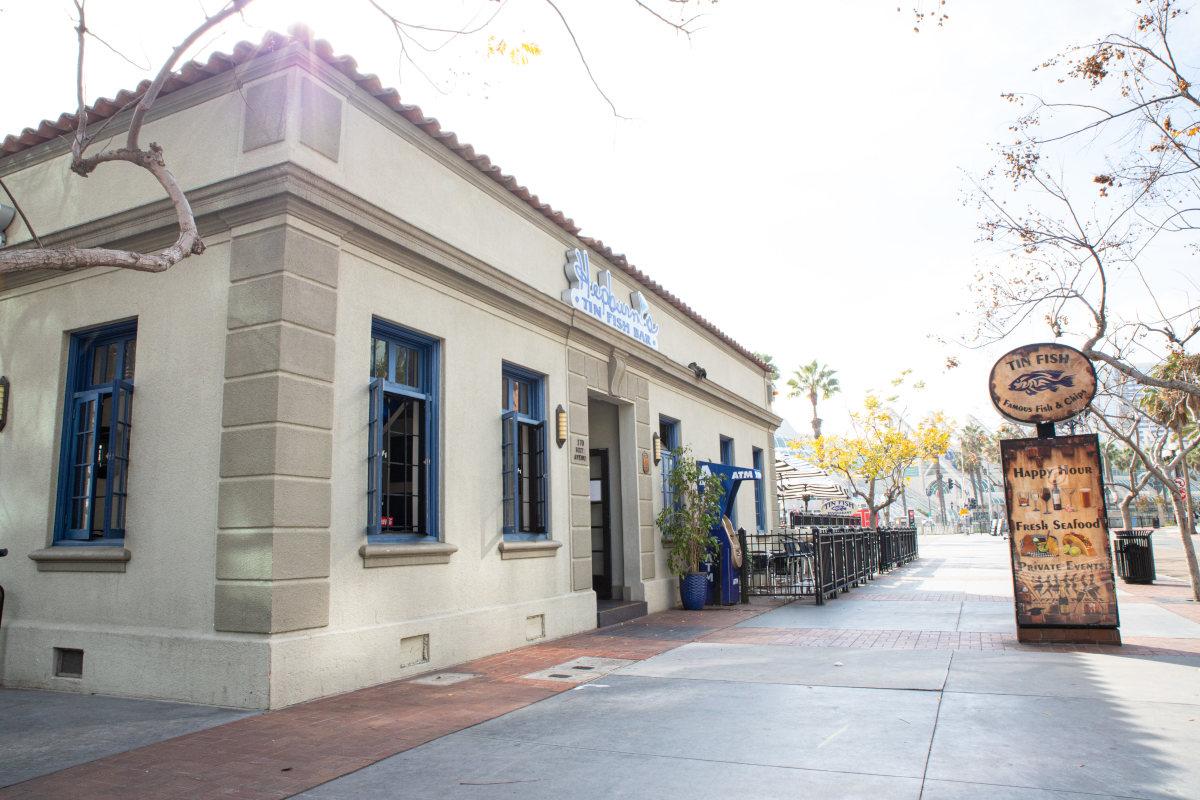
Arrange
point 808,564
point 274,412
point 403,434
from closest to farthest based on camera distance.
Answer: point 274,412, point 403,434, point 808,564

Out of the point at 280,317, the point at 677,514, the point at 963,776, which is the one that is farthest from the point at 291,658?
the point at 677,514

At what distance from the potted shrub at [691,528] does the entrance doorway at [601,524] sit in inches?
34.6

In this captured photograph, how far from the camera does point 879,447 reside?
33.2 meters

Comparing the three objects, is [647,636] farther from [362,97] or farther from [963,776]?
[362,97]

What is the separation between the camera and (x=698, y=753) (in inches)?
183

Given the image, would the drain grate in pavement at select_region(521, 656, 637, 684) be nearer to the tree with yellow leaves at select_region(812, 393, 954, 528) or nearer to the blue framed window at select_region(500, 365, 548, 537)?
the blue framed window at select_region(500, 365, 548, 537)

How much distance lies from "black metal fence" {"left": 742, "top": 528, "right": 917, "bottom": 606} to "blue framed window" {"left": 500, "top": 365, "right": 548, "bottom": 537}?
4.96m

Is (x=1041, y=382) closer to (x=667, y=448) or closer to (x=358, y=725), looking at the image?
(x=667, y=448)

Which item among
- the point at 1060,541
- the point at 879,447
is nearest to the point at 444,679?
the point at 1060,541

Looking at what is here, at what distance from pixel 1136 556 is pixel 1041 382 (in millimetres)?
9166

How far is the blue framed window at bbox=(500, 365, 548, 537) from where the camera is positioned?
913cm

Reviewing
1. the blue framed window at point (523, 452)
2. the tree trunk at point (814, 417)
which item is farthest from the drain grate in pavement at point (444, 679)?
the tree trunk at point (814, 417)

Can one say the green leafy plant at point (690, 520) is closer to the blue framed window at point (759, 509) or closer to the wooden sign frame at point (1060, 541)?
the wooden sign frame at point (1060, 541)

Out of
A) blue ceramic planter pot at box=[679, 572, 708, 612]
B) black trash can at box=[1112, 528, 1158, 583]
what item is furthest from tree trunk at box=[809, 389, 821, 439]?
blue ceramic planter pot at box=[679, 572, 708, 612]
